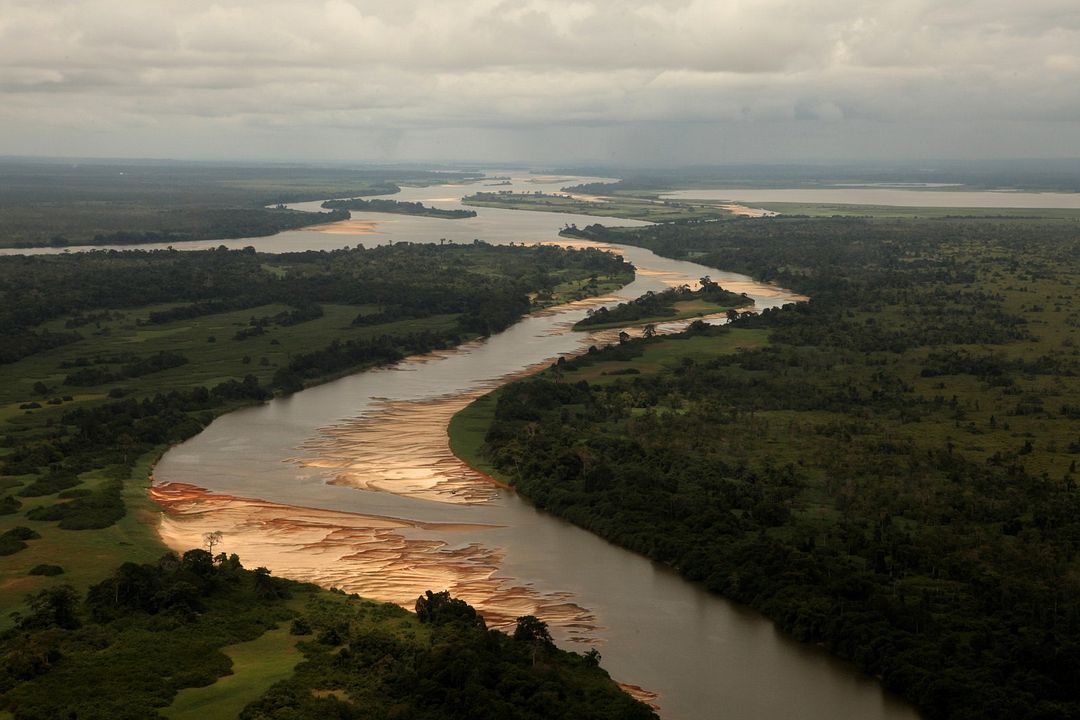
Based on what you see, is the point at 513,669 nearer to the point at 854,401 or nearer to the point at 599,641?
the point at 599,641

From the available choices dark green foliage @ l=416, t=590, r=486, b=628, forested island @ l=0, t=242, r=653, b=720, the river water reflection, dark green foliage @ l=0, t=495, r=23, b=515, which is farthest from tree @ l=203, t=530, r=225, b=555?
dark green foliage @ l=416, t=590, r=486, b=628

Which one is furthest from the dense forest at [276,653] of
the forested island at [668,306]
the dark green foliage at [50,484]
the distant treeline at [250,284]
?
the forested island at [668,306]

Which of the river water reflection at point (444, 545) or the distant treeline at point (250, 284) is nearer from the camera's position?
the river water reflection at point (444, 545)

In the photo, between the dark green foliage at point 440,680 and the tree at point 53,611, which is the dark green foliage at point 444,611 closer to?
the dark green foliage at point 440,680

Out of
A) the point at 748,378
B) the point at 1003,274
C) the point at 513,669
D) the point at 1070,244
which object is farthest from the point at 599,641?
the point at 1070,244

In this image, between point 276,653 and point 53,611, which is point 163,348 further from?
point 276,653

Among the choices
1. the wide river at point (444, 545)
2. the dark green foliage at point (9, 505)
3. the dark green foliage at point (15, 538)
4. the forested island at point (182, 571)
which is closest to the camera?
the forested island at point (182, 571)

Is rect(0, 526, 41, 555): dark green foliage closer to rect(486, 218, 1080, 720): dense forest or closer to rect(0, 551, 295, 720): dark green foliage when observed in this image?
rect(0, 551, 295, 720): dark green foliage
